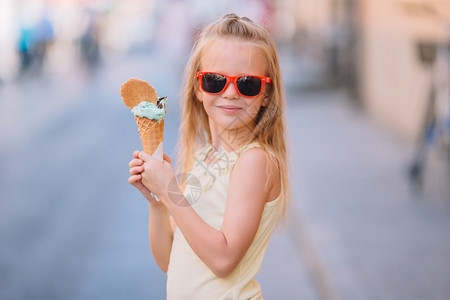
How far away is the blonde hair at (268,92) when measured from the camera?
1.73 metres

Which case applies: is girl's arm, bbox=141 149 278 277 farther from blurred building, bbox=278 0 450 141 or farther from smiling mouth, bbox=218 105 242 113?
blurred building, bbox=278 0 450 141

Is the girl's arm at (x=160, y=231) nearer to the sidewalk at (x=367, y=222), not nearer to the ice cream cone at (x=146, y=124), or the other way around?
the ice cream cone at (x=146, y=124)

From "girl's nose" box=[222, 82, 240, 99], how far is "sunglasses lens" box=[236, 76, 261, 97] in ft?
0.05

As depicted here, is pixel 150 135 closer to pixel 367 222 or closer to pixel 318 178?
pixel 367 222

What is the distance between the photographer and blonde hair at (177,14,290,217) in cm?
173

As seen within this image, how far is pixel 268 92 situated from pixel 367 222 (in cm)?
356

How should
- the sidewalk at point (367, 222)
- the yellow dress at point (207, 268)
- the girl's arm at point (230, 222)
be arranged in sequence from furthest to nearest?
the sidewalk at point (367, 222) → the yellow dress at point (207, 268) → the girl's arm at point (230, 222)

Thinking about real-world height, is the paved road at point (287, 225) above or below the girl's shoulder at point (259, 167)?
below

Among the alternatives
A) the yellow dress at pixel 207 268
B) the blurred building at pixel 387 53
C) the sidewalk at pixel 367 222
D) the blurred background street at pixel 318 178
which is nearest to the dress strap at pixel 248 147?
the yellow dress at pixel 207 268

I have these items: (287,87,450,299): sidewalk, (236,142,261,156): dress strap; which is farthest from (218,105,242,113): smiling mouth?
(287,87,450,299): sidewalk

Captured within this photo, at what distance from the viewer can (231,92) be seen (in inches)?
67.1

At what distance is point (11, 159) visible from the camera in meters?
8.03

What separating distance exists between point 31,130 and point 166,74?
9.12 meters

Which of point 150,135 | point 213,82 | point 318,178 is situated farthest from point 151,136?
point 318,178
